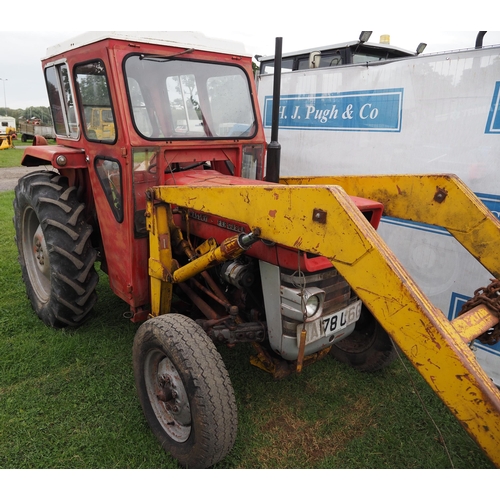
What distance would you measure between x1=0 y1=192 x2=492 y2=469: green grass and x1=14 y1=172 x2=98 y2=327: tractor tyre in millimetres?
224

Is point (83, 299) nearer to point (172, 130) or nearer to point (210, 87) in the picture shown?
point (172, 130)

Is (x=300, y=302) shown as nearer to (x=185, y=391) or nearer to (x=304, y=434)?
(x=185, y=391)

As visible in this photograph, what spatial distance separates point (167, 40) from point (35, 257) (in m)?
2.28

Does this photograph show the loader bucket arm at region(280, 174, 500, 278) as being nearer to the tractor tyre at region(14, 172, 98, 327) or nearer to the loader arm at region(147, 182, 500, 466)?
the loader arm at region(147, 182, 500, 466)

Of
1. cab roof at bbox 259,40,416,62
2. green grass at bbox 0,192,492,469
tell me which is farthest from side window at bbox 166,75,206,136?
cab roof at bbox 259,40,416,62

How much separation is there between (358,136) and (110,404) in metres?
3.08

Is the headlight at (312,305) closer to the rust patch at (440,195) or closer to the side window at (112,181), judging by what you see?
the rust patch at (440,195)

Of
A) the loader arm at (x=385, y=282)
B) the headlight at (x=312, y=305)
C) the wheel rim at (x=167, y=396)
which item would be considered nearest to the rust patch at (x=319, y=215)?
the loader arm at (x=385, y=282)

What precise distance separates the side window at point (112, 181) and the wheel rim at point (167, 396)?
102 cm

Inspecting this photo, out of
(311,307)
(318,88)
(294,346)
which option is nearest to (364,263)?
(311,307)

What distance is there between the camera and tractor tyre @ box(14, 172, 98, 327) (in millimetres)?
3080

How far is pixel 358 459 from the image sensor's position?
94.7 inches

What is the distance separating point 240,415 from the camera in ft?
8.81

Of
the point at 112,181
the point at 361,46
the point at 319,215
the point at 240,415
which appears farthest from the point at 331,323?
the point at 361,46
